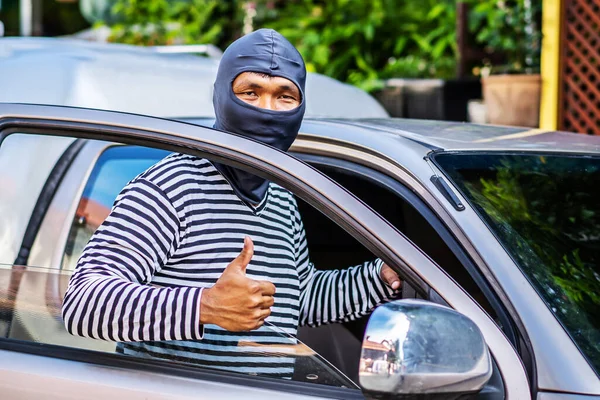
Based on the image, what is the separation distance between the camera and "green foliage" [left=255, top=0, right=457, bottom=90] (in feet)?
32.7

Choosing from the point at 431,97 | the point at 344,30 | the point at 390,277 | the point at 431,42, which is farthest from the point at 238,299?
the point at 431,42

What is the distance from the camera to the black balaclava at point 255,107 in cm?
190

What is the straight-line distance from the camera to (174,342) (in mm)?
1687

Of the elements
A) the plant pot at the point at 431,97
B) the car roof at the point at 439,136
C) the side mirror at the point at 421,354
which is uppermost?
the car roof at the point at 439,136

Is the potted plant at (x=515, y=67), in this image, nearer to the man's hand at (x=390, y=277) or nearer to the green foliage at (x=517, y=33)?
the green foliage at (x=517, y=33)

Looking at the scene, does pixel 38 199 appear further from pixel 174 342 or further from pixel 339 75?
pixel 339 75

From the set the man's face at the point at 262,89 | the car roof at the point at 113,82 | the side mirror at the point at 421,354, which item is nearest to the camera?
the side mirror at the point at 421,354

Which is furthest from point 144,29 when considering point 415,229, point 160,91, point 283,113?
point 283,113

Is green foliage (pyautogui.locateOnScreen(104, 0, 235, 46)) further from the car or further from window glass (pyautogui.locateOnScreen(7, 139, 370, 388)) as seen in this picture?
window glass (pyautogui.locateOnScreen(7, 139, 370, 388))

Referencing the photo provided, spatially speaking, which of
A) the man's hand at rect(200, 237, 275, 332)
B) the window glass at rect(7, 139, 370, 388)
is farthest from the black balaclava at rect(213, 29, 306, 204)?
the man's hand at rect(200, 237, 275, 332)

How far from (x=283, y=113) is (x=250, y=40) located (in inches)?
9.0

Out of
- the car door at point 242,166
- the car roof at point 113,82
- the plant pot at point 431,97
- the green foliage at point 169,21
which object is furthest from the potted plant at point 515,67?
the car door at point 242,166

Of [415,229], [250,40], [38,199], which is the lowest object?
[415,229]

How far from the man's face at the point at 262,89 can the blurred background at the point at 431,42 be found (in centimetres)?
571
